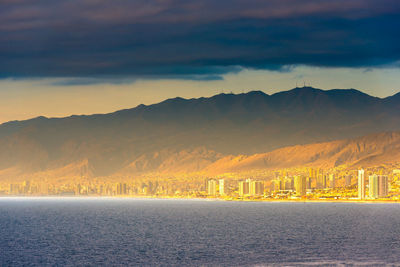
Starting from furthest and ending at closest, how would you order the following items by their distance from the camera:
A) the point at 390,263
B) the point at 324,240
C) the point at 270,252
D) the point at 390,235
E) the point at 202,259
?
the point at 390,235, the point at 324,240, the point at 270,252, the point at 202,259, the point at 390,263

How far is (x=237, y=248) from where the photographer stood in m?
154

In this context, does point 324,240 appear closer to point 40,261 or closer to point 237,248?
point 237,248

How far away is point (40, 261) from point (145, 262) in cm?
1952

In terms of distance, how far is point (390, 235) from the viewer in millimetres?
185500

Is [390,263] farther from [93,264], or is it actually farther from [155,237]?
[155,237]

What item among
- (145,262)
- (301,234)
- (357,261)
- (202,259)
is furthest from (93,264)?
(301,234)

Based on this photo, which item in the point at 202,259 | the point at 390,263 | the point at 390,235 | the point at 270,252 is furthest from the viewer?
the point at 390,235

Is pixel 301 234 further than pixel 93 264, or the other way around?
pixel 301 234

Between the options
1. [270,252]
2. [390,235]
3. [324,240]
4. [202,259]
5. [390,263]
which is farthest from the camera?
[390,235]

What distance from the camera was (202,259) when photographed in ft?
446

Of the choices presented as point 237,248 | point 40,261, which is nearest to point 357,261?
point 237,248

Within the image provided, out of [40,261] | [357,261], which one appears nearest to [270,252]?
[357,261]

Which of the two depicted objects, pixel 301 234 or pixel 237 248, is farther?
pixel 301 234

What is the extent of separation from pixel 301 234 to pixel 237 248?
40778 mm
